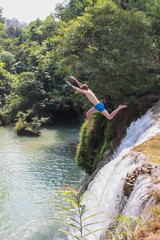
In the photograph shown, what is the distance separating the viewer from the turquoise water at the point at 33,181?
7.39m

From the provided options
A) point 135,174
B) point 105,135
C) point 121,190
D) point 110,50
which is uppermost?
point 110,50

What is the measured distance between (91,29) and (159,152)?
321 inches

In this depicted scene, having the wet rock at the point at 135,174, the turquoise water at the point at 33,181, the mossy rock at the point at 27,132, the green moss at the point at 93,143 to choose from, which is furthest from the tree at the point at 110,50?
the mossy rock at the point at 27,132

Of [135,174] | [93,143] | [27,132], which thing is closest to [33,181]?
[93,143]

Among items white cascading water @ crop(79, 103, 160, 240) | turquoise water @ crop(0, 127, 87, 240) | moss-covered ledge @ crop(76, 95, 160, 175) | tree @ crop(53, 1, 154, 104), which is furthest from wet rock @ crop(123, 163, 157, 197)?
A: tree @ crop(53, 1, 154, 104)

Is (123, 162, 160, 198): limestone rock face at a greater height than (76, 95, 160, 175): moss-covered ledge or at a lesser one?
greater

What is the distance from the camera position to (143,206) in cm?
362

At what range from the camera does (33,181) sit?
11109mm

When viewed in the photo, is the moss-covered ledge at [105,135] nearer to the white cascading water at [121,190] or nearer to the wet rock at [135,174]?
the white cascading water at [121,190]

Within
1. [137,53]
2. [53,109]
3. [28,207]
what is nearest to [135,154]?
[28,207]

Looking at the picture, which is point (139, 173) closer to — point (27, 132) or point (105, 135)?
point (105, 135)

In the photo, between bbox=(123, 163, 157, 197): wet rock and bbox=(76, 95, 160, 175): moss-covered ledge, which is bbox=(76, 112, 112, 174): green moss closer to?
bbox=(76, 95, 160, 175): moss-covered ledge

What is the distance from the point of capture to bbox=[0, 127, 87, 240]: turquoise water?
7.39m

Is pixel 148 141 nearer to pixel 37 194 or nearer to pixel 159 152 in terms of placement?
pixel 159 152
